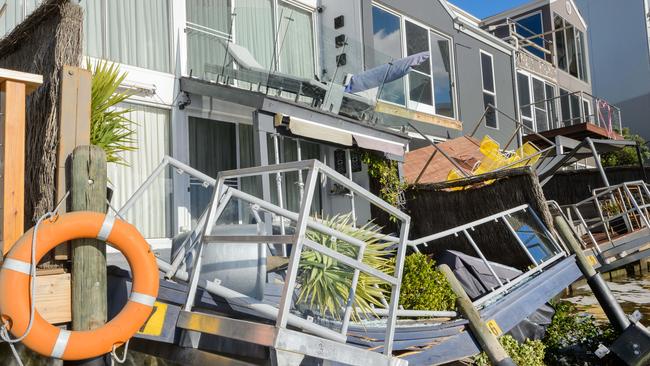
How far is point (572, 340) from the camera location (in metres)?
7.41

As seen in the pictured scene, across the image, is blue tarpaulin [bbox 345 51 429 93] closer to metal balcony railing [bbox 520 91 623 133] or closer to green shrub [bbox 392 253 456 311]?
green shrub [bbox 392 253 456 311]

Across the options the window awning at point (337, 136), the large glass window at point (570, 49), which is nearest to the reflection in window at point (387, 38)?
the window awning at point (337, 136)

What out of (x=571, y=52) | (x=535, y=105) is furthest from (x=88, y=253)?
(x=571, y=52)

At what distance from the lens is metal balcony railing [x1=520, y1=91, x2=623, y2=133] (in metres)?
18.6

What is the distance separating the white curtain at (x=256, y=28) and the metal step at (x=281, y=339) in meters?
6.80

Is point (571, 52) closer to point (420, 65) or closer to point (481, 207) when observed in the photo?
point (420, 65)

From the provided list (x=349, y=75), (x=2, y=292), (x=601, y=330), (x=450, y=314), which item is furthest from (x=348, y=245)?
(x=349, y=75)

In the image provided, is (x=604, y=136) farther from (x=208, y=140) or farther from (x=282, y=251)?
(x=282, y=251)

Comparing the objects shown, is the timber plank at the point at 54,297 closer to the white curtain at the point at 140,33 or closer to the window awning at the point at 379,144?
A: the white curtain at the point at 140,33

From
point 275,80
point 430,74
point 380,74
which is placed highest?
point 430,74

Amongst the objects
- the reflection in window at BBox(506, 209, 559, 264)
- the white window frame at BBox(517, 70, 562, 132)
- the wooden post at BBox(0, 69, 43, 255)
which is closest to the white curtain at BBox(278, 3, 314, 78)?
the reflection in window at BBox(506, 209, 559, 264)

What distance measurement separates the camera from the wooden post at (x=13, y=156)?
3650 millimetres

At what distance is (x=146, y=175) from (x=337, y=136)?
10.2ft

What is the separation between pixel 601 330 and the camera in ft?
25.5
